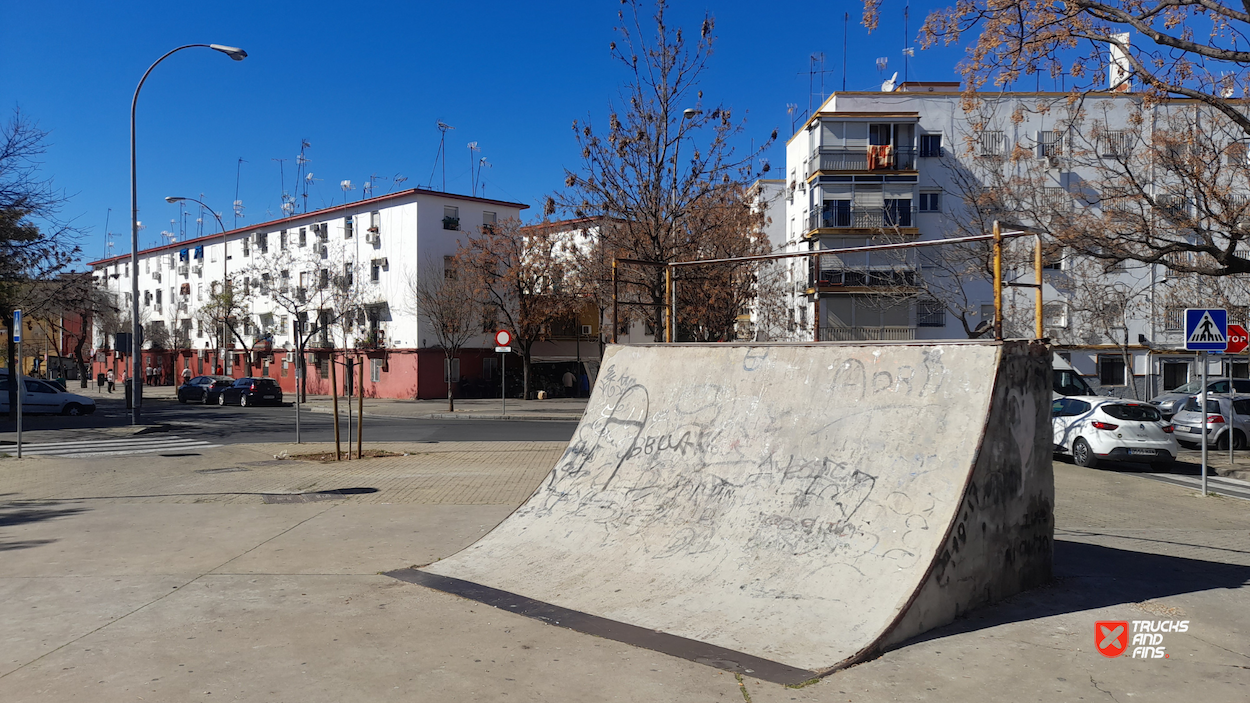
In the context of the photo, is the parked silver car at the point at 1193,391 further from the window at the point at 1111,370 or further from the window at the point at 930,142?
the window at the point at 930,142

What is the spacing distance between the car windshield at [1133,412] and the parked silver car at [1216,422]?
4.27 metres

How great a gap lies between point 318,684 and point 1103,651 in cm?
445

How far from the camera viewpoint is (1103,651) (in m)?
4.84

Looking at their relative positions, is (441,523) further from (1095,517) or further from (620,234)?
(620,234)

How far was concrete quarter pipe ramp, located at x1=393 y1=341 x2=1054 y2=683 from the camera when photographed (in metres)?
5.17

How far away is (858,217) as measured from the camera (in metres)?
43.4

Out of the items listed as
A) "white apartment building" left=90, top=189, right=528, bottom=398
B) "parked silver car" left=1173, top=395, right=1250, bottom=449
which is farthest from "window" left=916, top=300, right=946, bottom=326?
"white apartment building" left=90, top=189, right=528, bottom=398

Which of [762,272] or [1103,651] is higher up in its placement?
[762,272]

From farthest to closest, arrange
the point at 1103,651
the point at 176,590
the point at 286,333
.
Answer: the point at 286,333
the point at 176,590
the point at 1103,651

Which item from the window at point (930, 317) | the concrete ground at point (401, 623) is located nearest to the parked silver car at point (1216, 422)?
the concrete ground at point (401, 623)

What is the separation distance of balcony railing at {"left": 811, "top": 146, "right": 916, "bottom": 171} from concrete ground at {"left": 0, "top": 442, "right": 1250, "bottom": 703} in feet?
116

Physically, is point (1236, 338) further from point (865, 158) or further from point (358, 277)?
point (358, 277)

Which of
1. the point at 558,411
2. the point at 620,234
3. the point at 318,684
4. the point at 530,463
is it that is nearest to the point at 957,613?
the point at 318,684

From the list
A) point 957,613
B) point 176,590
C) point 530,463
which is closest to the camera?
point 957,613
